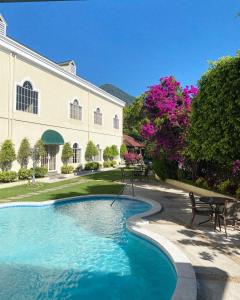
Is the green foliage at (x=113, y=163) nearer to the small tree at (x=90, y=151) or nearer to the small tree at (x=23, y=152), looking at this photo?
the small tree at (x=90, y=151)

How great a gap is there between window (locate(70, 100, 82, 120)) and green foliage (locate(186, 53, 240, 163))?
1942 cm

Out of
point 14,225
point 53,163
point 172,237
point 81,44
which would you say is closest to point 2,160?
point 53,163

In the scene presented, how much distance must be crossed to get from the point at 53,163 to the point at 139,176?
9.37 m

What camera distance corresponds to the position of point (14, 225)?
11.9m

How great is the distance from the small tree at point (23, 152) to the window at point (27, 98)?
291 cm

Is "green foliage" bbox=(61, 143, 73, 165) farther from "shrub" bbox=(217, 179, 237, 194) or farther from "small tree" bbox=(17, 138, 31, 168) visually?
"shrub" bbox=(217, 179, 237, 194)

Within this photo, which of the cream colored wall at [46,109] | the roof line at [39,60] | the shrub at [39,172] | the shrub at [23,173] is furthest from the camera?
the shrub at [39,172]

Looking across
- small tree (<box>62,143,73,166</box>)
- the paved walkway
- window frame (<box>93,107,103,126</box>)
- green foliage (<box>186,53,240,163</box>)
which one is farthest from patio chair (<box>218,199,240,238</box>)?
window frame (<box>93,107,103,126</box>)

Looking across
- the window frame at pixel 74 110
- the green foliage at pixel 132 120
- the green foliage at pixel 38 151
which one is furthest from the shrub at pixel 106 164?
the green foliage at pixel 132 120

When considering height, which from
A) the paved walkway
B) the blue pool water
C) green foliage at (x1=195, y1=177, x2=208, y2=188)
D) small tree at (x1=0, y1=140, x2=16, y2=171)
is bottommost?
the blue pool water

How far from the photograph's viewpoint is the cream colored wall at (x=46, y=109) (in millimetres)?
22750

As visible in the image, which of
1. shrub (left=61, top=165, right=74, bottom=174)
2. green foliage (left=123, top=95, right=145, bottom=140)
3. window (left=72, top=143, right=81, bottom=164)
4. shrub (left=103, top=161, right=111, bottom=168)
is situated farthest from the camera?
green foliage (left=123, top=95, right=145, bottom=140)

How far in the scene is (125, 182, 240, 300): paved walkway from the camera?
18.3ft

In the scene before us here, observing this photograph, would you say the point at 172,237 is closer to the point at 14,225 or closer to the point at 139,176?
the point at 14,225
